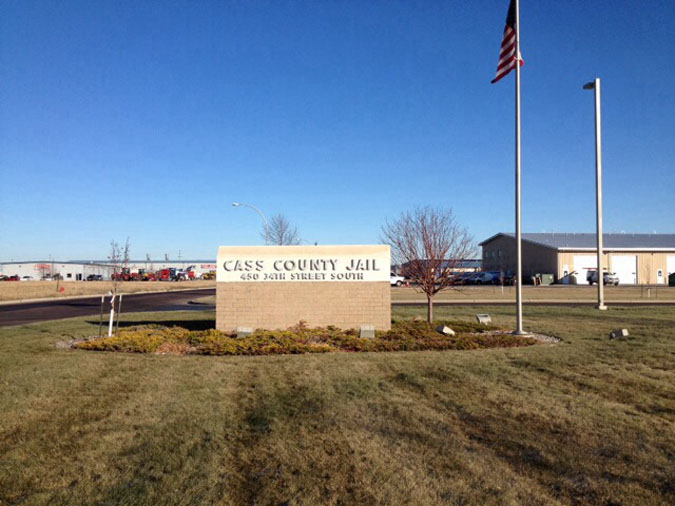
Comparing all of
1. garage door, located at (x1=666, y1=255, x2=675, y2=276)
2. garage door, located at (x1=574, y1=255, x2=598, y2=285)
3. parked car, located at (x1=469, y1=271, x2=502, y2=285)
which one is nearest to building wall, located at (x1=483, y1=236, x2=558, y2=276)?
parked car, located at (x1=469, y1=271, x2=502, y2=285)

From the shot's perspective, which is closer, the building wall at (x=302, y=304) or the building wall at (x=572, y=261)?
the building wall at (x=302, y=304)

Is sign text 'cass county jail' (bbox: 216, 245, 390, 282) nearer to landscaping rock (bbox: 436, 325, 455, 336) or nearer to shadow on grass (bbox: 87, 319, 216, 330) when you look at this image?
landscaping rock (bbox: 436, 325, 455, 336)

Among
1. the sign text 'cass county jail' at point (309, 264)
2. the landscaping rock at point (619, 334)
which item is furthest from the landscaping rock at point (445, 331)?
the landscaping rock at point (619, 334)

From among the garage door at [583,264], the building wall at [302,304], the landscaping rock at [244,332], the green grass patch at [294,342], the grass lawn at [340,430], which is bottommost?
the grass lawn at [340,430]

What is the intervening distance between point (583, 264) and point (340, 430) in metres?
62.2

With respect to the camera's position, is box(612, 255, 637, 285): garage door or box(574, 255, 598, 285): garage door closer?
box(574, 255, 598, 285): garage door

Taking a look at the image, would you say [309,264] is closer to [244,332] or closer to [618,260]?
[244,332]


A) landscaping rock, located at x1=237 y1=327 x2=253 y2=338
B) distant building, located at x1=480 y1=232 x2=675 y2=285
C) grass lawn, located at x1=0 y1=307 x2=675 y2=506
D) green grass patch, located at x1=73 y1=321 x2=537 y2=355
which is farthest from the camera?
distant building, located at x1=480 y1=232 x2=675 y2=285

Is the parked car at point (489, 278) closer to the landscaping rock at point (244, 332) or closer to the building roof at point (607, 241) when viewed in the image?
the building roof at point (607, 241)

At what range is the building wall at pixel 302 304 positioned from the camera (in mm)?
14617

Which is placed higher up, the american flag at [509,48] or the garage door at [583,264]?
the american flag at [509,48]

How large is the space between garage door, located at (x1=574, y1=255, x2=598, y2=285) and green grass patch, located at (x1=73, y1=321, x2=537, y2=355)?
52347mm

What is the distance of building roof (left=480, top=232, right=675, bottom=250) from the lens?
61.8m

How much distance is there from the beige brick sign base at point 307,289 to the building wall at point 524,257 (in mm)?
44924
